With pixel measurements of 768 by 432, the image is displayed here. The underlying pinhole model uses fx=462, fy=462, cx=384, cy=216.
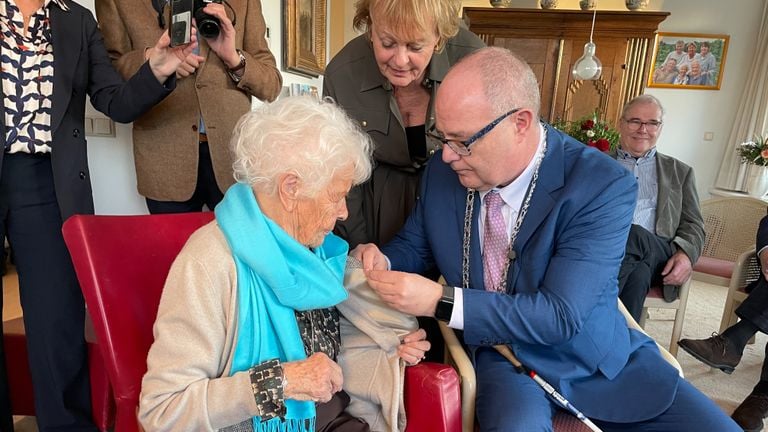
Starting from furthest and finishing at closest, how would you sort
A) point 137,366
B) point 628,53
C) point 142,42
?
point 628,53 → point 142,42 → point 137,366

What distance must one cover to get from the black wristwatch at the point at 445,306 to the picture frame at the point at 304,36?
2.45 metres

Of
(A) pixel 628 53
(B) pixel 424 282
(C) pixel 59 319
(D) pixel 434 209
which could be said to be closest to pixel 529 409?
(B) pixel 424 282

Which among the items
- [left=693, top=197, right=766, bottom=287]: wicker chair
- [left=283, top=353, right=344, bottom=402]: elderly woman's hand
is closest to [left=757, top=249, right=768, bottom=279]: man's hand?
[left=693, top=197, right=766, bottom=287]: wicker chair

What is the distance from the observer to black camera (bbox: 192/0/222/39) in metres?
1.40

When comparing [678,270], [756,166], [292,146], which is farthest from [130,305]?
[756,166]

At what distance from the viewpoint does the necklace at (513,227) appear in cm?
117

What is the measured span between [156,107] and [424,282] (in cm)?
115

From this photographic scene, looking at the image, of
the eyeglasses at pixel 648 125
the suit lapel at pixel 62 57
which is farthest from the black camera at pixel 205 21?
the eyeglasses at pixel 648 125

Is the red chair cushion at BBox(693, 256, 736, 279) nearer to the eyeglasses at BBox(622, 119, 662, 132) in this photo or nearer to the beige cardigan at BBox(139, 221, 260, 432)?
the eyeglasses at BBox(622, 119, 662, 132)

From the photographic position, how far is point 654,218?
2316mm

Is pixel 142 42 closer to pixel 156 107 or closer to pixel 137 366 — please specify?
pixel 156 107

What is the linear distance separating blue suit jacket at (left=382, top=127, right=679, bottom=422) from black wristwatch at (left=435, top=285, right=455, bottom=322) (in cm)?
4

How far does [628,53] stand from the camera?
15.6ft

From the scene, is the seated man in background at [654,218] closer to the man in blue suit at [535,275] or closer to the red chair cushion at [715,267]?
the red chair cushion at [715,267]
